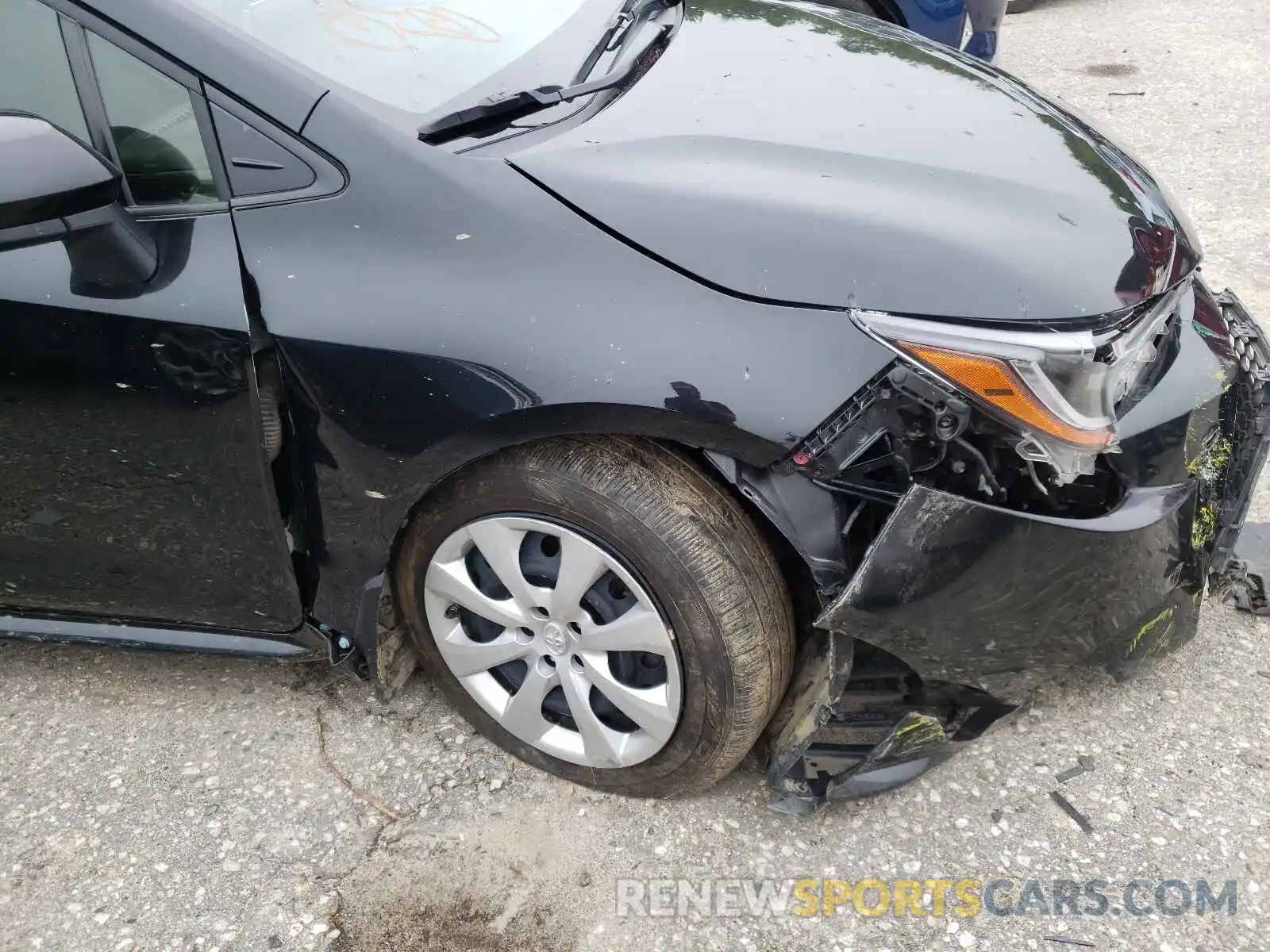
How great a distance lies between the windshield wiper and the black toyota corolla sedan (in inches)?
0.5

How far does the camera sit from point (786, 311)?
159 cm

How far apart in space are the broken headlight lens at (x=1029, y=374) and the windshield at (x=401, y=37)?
95 centimetres

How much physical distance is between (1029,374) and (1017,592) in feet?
1.17

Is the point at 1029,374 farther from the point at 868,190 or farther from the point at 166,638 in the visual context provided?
the point at 166,638

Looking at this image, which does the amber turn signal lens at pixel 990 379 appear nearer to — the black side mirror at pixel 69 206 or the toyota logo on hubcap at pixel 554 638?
the toyota logo on hubcap at pixel 554 638

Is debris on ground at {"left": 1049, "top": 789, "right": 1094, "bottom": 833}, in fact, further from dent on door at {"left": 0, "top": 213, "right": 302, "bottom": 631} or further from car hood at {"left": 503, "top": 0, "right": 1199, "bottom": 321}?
dent on door at {"left": 0, "top": 213, "right": 302, "bottom": 631}

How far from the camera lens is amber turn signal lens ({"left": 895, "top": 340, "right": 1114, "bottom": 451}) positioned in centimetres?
155

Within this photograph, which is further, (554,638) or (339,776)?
(339,776)

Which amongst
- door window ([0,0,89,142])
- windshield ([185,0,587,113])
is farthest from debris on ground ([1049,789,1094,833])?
door window ([0,0,89,142])

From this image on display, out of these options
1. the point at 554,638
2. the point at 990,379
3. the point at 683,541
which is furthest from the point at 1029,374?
the point at 554,638

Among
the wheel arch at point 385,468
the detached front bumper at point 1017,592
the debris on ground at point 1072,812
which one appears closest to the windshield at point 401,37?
the wheel arch at point 385,468

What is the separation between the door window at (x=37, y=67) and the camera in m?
1.71

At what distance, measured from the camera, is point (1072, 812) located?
2010 mm

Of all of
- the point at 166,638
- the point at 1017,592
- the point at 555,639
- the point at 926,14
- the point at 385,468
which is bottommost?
the point at 166,638
